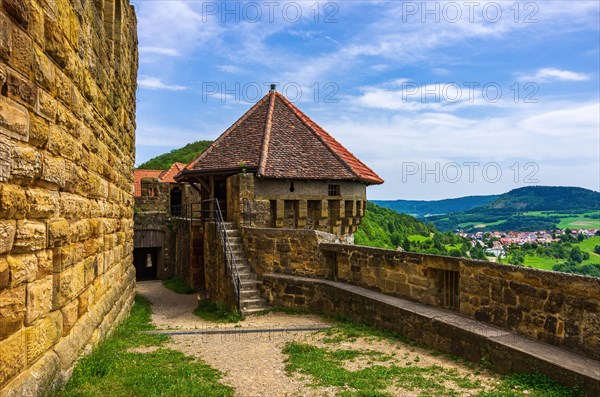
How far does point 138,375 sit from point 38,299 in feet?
6.60

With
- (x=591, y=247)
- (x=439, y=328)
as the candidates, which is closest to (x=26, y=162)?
(x=439, y=328)

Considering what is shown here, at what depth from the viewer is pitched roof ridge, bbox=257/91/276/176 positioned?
44.1 ft

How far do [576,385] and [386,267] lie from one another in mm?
4226

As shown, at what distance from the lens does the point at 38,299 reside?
3.25 m

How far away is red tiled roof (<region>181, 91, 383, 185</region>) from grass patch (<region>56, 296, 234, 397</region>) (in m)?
7.70

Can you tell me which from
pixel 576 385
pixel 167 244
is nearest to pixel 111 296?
pixel 576 385

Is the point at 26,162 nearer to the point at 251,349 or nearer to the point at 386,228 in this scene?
the point at 251,349

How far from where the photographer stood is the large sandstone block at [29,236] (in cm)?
290

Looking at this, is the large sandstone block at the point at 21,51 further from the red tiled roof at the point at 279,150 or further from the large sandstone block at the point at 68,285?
the red tiled roof at the point at 279,150

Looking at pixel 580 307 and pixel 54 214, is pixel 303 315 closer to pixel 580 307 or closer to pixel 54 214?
pixel 580 307

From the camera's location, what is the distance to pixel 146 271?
2577 cm

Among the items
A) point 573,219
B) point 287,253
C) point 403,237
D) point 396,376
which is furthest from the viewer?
point 573,219

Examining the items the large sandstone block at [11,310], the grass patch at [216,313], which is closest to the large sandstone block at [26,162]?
the large sandstone block at [11,310]

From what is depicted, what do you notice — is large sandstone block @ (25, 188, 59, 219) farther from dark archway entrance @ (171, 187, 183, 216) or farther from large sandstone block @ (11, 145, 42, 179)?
dark archway entrance @ (171, 187, 183, 216)
